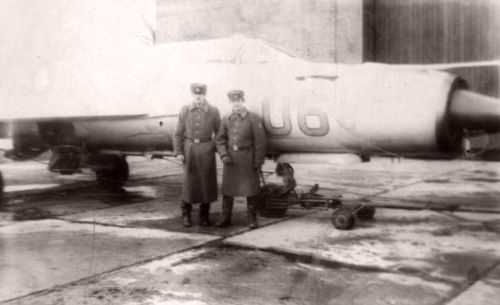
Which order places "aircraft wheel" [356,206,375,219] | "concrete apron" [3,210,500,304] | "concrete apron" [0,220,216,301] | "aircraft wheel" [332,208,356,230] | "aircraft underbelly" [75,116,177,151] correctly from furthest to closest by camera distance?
"aircraft underbelly" [75,116,177,151]
"aircraft wheel" [356,206,375,219]
"aircraft wheel" [332,208,356,230]
"concrete apron" [0,220,216,301]
"concrete apron" [3,210,500,304]

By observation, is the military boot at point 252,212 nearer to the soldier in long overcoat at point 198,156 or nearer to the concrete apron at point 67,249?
the soldier in long overcoat at point 198,156

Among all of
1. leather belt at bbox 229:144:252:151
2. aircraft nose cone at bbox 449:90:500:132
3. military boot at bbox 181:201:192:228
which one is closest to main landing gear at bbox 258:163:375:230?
leather belt at bbox 229:144:252:151

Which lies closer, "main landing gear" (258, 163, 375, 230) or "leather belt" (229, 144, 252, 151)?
"leather belt" (229, 144, 252, 151)

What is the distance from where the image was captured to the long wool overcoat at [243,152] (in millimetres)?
5949

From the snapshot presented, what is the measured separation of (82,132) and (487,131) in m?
5.33

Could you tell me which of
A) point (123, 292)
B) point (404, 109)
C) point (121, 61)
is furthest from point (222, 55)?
point (123, 292)

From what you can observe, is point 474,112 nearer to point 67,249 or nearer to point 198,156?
point 198,156

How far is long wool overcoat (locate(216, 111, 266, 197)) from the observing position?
5.95 meters

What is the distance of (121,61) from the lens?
771 cm

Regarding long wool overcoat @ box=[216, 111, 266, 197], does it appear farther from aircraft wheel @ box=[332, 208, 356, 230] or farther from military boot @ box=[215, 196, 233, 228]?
aircraft wheel @ box=[332, 208, 356, 230]

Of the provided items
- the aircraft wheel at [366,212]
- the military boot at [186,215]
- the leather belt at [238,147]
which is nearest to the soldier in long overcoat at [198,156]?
the military boot at [186,215]

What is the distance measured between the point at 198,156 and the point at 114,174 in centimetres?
422

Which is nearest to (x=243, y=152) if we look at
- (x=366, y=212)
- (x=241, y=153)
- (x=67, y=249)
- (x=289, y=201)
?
(x=241, y=153)

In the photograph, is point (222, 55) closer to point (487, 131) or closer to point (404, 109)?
point (404, 109)
